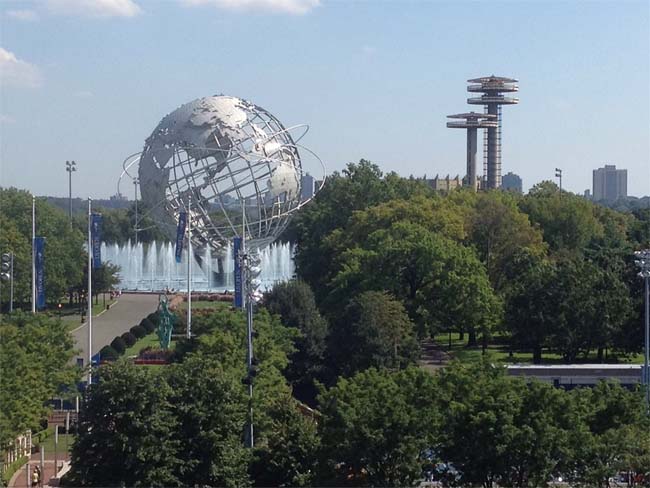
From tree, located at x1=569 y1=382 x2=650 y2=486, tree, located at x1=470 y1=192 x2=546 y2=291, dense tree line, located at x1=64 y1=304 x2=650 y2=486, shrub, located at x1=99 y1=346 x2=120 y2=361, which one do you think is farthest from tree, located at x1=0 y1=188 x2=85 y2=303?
tree, located at x1=569 y1=382 x2=650 y2=486

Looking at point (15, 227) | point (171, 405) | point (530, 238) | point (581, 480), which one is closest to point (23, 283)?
point (15, 227)

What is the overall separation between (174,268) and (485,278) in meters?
44.1

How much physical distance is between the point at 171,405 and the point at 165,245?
71.3m

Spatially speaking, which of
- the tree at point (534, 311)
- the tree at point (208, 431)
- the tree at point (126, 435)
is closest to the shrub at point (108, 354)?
the tree at point (534, 311)

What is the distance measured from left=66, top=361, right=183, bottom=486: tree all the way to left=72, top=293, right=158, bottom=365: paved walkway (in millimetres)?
21555

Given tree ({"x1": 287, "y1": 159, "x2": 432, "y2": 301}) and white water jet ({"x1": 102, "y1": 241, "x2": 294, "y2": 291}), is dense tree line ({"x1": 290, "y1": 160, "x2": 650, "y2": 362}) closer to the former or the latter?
tree ({"x1": 287, "y1": 159, "x2": 432, "y2": 301})

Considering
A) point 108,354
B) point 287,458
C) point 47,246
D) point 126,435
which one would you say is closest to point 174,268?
point 47,246

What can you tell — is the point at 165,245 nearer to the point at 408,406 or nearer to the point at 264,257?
the point at 264,257

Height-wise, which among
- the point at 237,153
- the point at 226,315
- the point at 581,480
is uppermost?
the point at 237,153

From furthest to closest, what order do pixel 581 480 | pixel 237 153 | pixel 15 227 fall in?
pixel 15 227 → pixel 237 153 → pixel 581 480

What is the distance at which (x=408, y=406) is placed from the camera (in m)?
24.6

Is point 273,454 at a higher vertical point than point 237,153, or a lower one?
lower

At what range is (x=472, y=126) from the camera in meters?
123

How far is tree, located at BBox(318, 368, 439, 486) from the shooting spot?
2378 centimetres
